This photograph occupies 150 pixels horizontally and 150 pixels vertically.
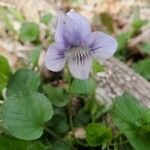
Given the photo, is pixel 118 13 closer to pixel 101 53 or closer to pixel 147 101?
pixel 147 101

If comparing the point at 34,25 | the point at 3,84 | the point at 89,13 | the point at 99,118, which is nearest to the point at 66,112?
the point at 99,118

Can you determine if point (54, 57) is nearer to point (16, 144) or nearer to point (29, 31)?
point (16, 144)

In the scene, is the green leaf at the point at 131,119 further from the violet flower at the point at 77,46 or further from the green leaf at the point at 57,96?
the green leaf at the point at 57,96

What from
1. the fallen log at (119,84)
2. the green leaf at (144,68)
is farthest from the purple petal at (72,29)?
the green leaf at (144,68)

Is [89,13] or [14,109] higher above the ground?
[14,109]

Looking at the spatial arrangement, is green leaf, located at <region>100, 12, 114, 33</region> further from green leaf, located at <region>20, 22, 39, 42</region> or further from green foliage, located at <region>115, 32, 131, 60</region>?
green leaf, located at <region>20, 22, 39, 42</region>

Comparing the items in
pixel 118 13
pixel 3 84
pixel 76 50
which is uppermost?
pixel 76 50
